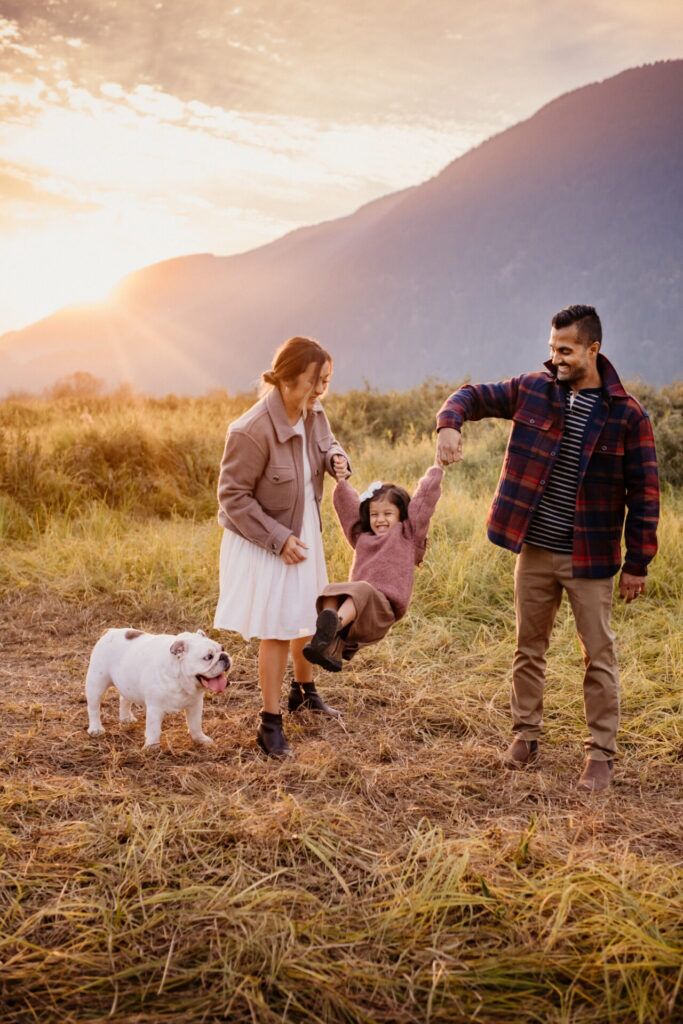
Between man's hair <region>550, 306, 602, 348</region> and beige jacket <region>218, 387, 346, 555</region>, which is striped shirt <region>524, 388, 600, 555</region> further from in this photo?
beige jacket <region>218, 387, 346, 555</region>

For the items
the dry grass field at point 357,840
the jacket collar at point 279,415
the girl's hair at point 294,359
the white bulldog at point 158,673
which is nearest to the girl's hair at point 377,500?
the jacket collar at point 279,415

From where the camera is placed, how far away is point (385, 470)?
10523mm

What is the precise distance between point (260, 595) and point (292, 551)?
29cm

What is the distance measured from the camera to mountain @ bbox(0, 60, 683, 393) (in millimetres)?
143750

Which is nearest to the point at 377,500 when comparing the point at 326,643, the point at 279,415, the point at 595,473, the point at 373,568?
the point at 373,568

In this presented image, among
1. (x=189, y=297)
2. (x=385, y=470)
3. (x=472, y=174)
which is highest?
(x=472, y=174)

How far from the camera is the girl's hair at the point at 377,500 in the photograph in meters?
4.16

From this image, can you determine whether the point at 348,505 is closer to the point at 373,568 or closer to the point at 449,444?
the point at 373,568

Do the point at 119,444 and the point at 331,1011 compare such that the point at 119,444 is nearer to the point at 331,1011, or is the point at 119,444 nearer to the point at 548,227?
the point at 331,1011

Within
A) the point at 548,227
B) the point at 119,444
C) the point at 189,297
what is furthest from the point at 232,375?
Result: the point at 119,444

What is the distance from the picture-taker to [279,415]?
A: 154 inches

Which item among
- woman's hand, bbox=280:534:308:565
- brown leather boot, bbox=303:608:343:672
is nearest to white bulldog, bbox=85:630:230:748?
woman's hand, bbox=280:534:308:565

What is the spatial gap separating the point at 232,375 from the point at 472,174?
256 feet

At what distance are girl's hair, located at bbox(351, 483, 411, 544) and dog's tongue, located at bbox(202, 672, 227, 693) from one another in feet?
3.21
